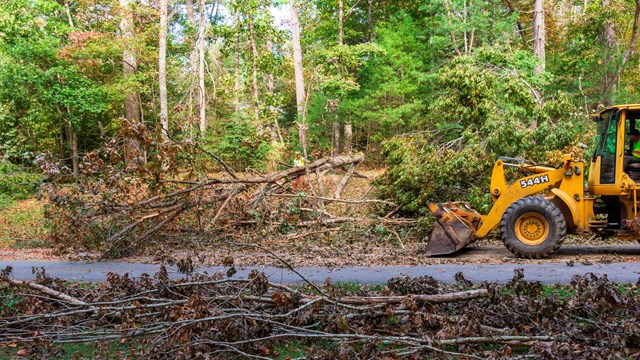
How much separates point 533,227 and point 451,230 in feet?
4.49

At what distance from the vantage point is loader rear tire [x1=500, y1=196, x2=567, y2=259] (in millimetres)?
9367

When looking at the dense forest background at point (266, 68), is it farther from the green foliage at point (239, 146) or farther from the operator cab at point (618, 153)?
the operator cab at point (618, 153)

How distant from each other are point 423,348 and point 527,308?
137cm

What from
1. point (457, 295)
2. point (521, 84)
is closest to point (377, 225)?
point (521, 84)

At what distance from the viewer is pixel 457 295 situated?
5.26 meters

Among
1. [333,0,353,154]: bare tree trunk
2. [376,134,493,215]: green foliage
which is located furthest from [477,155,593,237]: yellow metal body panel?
[333,0,353,154]: bare tree trunk

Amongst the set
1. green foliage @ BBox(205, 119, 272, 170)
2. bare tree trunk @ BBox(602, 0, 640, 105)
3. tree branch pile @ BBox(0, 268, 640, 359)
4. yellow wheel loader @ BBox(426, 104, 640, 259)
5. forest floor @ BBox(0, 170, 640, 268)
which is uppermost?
bare tree trunk @ BBox(602, 0, 640, 105)

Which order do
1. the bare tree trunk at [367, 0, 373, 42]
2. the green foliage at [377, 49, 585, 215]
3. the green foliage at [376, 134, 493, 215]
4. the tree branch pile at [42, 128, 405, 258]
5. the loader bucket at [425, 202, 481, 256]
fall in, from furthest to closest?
the bare tree trunk at [367, 0, 373, 42] → the green foliage at [377, 49, 585, 215] → the green foliage at [376, 134, 493, 215] → the tree branch pile at [42, 128, 405, 258] → the loader bucket at [425, 202, 481, 256]

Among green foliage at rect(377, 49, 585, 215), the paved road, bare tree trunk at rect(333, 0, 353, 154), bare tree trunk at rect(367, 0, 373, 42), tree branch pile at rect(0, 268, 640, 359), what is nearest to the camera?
tree branch pile at rect(0, 268, 640, 359)

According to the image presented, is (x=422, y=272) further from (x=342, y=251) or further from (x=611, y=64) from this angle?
(x=611, y=64)

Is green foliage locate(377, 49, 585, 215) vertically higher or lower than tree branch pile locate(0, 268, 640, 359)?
higher

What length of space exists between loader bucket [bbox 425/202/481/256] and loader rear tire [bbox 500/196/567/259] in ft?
2.06

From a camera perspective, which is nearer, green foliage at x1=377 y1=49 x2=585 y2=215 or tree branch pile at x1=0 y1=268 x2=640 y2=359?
tree branch pile at x1=0 y1=268 x2=640 y2=359

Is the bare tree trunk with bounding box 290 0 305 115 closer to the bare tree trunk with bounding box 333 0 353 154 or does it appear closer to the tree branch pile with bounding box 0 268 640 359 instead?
the bare tree trunk with bounding box 333 0 353 154
